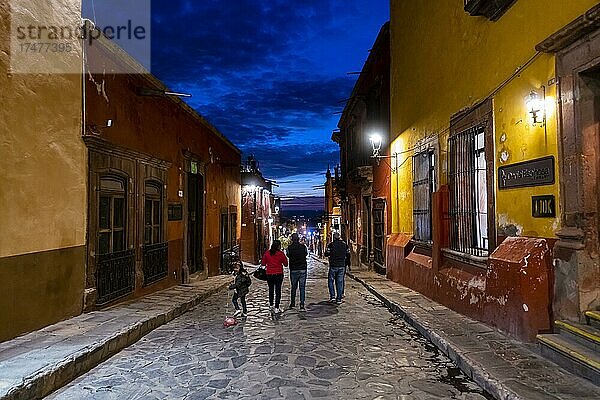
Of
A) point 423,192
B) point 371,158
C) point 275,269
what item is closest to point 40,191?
point 275,269

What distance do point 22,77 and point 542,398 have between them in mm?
7333

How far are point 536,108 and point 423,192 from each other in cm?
575

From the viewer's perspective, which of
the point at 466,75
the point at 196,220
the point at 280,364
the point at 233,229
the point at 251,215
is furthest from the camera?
the point at 251,215

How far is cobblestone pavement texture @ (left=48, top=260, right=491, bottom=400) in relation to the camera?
5.47 m

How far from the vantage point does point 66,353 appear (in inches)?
244

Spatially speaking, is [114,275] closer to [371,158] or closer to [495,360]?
[495,360]

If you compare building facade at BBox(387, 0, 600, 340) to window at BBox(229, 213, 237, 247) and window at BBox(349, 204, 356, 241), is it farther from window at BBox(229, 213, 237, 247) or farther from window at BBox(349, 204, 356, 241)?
window at BBox(349, 204, 356, 241)

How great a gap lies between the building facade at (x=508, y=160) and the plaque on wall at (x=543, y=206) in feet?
0.05

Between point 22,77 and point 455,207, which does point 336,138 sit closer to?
point 455,207

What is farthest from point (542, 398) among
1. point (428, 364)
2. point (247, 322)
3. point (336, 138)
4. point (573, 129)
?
point (336, 138)

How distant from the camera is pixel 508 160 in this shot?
748cm

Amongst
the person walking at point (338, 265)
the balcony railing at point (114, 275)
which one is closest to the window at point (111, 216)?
the balcony railing at point (114, 275)

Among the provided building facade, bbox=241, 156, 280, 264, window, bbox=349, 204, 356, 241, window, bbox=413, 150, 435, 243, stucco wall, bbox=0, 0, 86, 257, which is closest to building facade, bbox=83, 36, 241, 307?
stucco wall, bbox=0, 0, 86, 257

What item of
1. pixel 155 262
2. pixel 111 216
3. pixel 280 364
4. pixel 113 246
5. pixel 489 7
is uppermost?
pixel 489 7
